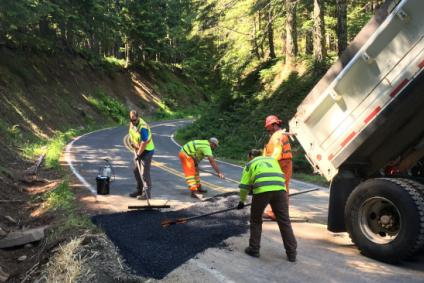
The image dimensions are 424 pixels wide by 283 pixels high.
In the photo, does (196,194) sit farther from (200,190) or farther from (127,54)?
(127,54)

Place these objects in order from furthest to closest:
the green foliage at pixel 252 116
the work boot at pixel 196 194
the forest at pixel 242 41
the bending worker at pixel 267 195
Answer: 1. the green foliage at pixel 252 116
2. the forest at pixel 242 41
3. the work boot at pixel 196 194
4. the bending worker at pixel 267 195

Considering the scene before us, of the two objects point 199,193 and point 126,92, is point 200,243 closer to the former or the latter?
point 199,193

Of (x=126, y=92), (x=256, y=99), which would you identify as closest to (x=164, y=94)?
(x=126, y=92)

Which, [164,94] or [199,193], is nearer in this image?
[199,193]

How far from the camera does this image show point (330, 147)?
620 cm

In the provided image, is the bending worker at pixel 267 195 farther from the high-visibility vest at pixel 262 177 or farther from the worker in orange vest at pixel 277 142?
the worker in orange vest at pixel 277 142

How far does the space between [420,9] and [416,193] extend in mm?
2259

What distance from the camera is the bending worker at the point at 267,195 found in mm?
5707

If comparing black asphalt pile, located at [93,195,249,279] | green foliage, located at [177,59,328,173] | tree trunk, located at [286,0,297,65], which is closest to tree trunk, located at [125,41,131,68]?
green foliage, located at [177,59,328,173]

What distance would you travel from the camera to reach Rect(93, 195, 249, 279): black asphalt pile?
5.60 m

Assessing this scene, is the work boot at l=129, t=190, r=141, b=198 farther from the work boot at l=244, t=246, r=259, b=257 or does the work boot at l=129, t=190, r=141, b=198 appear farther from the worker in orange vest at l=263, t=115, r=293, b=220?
the work boot at l=244, t=246, r=259, b=257

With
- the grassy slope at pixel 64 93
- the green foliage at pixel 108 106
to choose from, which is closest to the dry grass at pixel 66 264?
the grassy slope at pixel 64 93

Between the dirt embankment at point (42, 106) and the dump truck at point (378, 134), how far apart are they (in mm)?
4289

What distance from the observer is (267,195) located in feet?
18.7
